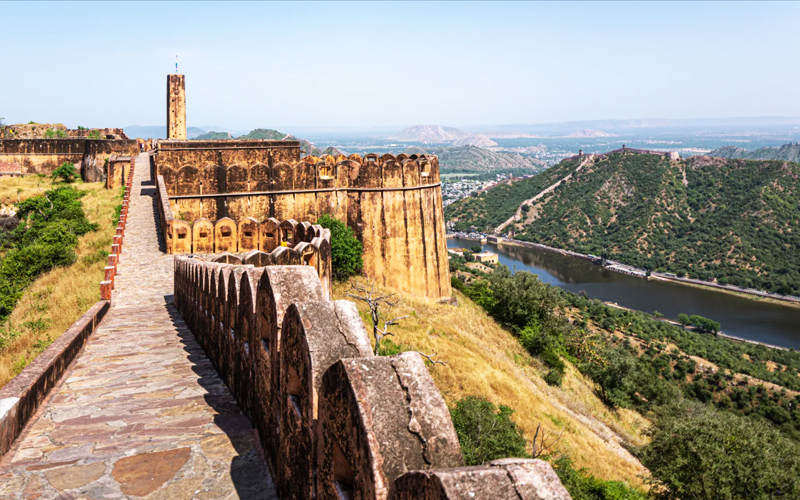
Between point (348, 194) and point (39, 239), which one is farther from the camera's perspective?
point (348, 194)

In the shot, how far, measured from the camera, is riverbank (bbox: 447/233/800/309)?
74.0 m

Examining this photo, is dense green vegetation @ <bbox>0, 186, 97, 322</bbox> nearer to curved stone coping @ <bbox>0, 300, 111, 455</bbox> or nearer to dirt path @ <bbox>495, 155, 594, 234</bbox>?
curved stone coping @ <bbox>0, 300, 111, 455</bbox>

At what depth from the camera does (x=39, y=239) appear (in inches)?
676

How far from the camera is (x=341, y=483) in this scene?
2.51 metres

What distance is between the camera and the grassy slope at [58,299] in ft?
28.9

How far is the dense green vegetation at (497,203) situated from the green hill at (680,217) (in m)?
0.48

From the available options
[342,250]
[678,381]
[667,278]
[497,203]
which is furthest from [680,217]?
[342,250]

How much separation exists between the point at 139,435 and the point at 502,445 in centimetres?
1066

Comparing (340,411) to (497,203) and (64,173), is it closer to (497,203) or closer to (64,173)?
(64,173)

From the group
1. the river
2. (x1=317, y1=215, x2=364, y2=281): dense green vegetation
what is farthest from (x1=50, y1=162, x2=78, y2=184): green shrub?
the river

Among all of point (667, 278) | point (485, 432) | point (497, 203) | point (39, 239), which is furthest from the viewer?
point (497, 203)

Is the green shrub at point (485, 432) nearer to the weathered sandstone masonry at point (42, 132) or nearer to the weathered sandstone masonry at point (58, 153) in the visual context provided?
the weathered sandstone masonry at point (58, 153)

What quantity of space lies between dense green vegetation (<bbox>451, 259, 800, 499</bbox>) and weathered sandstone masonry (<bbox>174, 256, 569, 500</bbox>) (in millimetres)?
16697

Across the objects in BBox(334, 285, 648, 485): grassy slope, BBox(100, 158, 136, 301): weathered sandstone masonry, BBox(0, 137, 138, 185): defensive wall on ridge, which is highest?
BBox(0, 137, 138, 185): defensive wall on ridge
